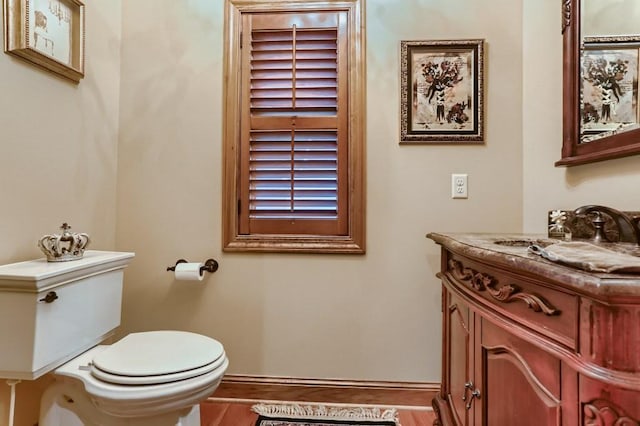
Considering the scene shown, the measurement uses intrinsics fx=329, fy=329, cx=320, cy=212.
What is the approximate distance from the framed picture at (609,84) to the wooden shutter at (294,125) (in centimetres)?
95

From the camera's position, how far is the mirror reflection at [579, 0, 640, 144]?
1.03 meters

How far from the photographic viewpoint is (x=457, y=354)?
1.12 m

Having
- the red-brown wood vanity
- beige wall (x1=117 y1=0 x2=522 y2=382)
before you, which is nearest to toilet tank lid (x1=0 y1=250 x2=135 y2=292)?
beige wall (x1=117 y1=0 x2=522 y2=382)

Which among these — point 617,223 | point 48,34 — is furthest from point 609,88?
point 48,34

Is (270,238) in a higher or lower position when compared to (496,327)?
higher

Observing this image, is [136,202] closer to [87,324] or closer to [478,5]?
[87,324]

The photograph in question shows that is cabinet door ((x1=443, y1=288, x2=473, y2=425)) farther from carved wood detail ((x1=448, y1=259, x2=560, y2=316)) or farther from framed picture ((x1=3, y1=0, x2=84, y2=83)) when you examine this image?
framed picture ((x1=3, y1=0, x2=84, y2=83))

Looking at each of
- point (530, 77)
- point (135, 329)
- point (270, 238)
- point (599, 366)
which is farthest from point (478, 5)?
point (135, 329)

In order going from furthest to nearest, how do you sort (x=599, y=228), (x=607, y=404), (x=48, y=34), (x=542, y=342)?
(x=48, y=34), (x=599, y=228), (x=542, y=342), (x=607, y=404)

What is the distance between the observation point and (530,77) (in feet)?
5.10

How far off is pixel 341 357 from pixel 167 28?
1.89 metres

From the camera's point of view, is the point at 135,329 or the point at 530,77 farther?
the point at 135,329

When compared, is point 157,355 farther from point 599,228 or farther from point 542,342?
point 599,228

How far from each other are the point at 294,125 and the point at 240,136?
283mm
